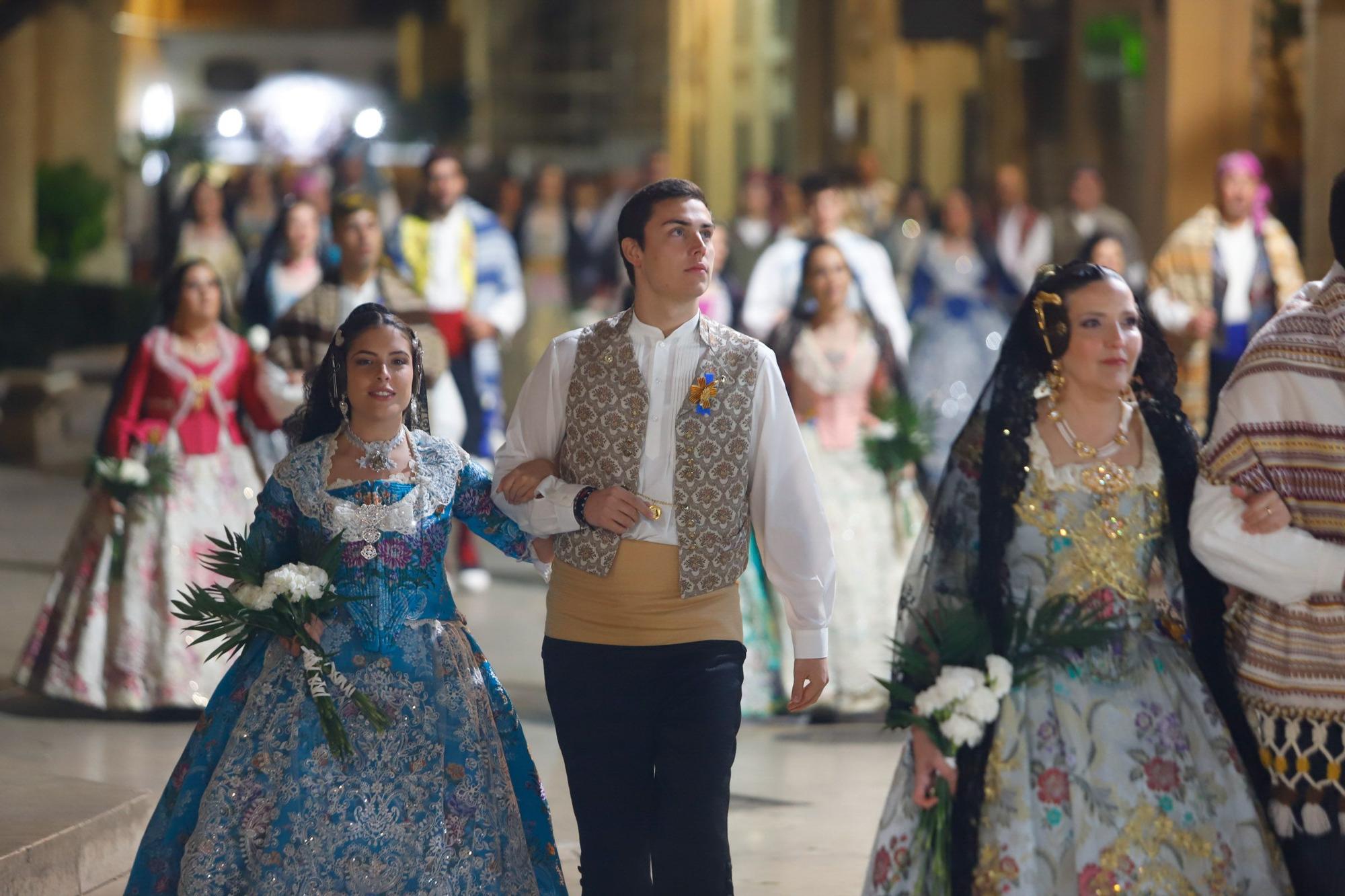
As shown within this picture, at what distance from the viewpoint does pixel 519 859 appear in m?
5.11

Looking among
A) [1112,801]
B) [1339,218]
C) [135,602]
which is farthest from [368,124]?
[1112,801]

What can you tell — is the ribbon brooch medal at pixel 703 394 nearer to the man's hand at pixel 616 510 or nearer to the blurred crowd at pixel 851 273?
the man's hand at pixel 616 510

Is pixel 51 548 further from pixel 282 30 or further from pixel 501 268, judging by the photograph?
pixel 282 30

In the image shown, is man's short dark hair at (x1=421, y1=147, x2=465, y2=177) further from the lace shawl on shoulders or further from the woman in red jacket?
the lace shawl on shoulders

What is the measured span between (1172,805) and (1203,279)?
743 centimetres

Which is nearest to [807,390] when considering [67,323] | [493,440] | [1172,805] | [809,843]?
[809,843]

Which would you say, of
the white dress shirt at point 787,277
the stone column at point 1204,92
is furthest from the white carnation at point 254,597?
the stone column at point 1204,92

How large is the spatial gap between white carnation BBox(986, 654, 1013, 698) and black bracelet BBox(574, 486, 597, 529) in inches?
37.3

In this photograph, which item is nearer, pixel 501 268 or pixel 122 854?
pixel 122 854

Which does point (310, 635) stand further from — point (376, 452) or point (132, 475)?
point (132, 475)

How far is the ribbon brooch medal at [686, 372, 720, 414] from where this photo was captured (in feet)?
15.9

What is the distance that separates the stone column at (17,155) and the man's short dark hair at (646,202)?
19590mm

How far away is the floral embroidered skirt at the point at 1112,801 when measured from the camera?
15.1ft

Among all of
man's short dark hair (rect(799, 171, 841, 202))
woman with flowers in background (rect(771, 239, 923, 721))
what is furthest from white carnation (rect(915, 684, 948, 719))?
man's short dark hair (rect(799, 171, 841, 202))
